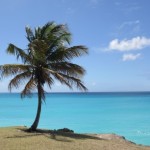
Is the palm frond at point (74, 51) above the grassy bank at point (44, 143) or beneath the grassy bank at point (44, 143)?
above

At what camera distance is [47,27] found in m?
16.4

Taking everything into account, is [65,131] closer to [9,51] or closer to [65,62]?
[65,62]

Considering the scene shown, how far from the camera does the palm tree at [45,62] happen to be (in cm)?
1519

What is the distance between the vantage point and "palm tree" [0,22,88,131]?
49.8 ft

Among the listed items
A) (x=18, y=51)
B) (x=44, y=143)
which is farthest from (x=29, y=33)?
(x=44, y=143)

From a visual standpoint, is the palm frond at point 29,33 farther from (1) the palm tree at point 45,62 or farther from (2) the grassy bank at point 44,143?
(2) the grassy bank at point 44,143

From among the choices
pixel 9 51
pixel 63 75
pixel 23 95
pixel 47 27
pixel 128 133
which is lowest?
pixel 128 133

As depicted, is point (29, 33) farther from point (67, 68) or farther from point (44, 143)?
point (44, 143)

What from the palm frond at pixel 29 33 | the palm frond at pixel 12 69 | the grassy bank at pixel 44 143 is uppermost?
the palm frond at pixel 29 33

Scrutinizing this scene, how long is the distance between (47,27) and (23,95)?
348 centimetres

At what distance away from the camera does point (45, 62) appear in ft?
51.7

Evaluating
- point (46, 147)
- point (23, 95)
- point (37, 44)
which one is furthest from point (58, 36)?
point (46, 147)

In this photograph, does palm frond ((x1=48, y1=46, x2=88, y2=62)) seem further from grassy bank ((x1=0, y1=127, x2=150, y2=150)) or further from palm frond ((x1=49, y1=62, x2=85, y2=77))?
grassy bank ((x1=0, y1=127, x2=150, y2=150))

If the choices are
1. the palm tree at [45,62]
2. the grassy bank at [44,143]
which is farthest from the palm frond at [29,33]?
the grassy bank at [44,143]
